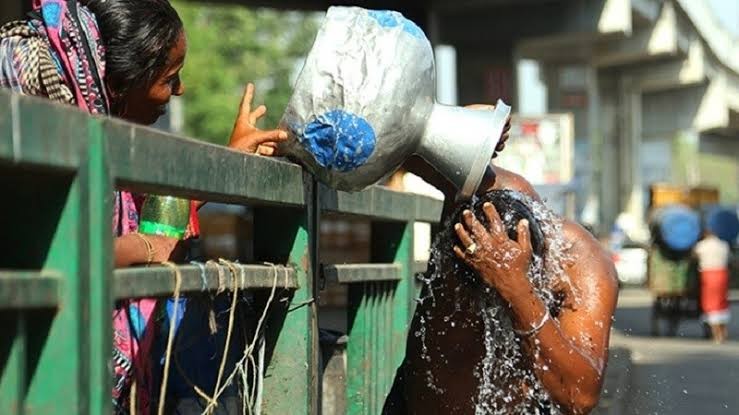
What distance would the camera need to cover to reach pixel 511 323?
10.5 feet

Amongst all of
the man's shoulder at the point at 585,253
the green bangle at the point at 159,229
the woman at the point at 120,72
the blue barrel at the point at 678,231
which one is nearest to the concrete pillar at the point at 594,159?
the blue barrel at the point at 678,231

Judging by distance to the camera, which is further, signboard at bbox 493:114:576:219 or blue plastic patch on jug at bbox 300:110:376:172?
signboard at bbox 493:114:576:219

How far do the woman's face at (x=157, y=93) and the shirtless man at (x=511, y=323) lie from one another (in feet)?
1.94

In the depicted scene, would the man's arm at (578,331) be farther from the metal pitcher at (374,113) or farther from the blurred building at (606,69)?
the blurred building at (606,69)

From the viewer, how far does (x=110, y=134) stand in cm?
190

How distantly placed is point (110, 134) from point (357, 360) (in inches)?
90.4

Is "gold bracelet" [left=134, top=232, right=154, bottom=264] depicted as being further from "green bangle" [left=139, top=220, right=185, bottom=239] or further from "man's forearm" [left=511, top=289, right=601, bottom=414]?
"man's forearm" [left=511, top=289, right=601, bottom=414]

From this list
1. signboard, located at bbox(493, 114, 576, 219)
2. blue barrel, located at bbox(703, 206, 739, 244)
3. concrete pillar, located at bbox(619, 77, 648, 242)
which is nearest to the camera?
signboard, located at bbox(493, 114, 576, 219)

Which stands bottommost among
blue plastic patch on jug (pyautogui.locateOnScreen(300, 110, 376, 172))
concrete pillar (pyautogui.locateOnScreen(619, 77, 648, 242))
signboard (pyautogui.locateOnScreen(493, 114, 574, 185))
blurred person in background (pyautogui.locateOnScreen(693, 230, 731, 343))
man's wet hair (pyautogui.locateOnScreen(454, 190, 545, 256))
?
blurred person in background (pyautogui.locateOnScreen(693, 230, 731, 343))

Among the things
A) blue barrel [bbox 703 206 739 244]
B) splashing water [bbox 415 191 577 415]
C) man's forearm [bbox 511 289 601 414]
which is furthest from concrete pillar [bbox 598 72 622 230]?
man's forearm [bbox 511 289 601 414]

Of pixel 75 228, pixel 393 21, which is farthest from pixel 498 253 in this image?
pixel 75 228

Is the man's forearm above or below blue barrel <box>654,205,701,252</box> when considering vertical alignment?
below

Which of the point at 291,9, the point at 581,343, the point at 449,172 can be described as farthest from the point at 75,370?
the point at 291,9

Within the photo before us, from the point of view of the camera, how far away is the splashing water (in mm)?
3229
